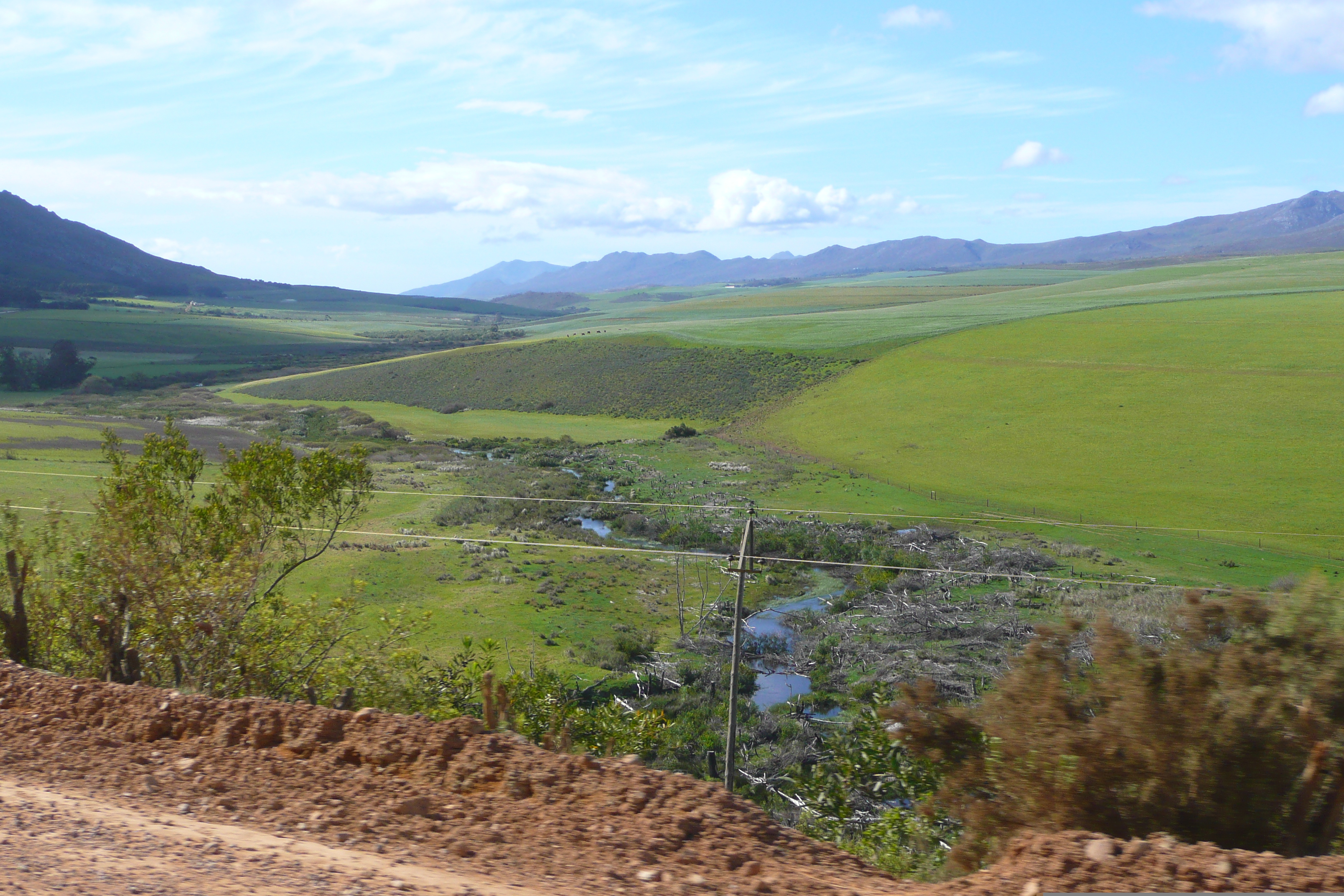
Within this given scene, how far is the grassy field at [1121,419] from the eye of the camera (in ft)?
152

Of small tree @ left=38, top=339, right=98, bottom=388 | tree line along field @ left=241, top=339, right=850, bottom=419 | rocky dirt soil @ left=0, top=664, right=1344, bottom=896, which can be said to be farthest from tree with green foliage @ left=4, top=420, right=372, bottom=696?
small tree @ left=38, top=339, right=98, bottom=388

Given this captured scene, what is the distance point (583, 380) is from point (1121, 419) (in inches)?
2097

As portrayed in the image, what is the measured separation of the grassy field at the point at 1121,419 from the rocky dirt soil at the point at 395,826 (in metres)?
41.1

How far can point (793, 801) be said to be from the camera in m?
13.7

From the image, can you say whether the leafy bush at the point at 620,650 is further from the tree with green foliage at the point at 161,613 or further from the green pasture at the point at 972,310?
the green pasture at the point at 972,310

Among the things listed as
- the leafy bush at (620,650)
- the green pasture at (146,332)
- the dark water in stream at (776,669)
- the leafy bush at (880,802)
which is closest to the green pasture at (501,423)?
the dark water in stream at (776,669)

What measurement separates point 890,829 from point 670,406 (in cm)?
7705

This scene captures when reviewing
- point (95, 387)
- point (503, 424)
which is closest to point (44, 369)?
point (95, 387)

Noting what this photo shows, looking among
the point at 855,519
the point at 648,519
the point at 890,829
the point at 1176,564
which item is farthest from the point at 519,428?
the point at 890,829

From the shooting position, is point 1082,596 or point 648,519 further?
point 648,519

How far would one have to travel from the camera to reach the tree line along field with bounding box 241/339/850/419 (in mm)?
84938

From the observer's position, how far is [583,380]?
9600 centimetres

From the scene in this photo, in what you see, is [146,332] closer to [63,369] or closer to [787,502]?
[63,369]

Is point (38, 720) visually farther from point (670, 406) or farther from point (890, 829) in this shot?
point (670, 406)
